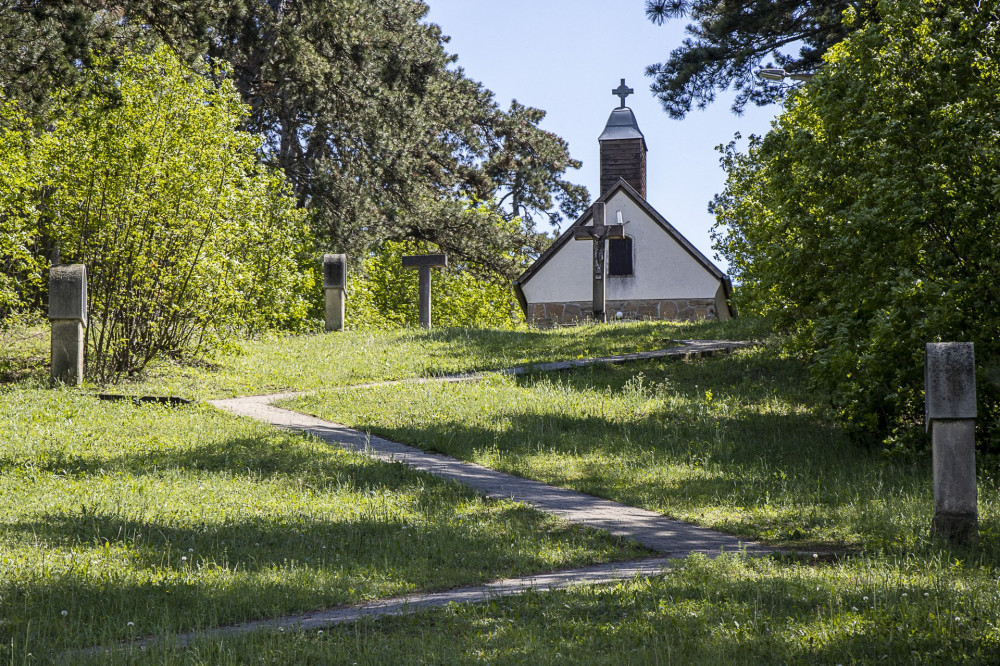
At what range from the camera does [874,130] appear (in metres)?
10.2

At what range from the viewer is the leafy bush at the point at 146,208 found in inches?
534

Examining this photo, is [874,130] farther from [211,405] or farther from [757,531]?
[211,405]

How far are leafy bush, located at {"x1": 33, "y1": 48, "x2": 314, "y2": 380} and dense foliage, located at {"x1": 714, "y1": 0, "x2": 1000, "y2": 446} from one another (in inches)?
330

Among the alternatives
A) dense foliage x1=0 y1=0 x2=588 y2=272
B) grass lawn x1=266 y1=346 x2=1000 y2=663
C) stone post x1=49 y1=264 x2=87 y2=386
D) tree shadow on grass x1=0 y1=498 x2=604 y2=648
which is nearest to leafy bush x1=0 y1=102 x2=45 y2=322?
stone post x1=49 y1=264 x2=87 y2=386

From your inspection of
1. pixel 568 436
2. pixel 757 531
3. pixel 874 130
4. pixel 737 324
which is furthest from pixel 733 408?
pixel 737 324

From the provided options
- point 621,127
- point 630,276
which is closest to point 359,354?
point 630,276

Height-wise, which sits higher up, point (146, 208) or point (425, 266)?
point (146, 208)

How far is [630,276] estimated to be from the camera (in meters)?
31.2

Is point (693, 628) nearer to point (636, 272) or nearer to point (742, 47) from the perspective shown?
point (742, 47)

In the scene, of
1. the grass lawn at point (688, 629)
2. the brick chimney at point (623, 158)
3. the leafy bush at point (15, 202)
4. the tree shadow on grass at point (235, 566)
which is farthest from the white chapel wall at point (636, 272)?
the grass lawn at point (688, 629)

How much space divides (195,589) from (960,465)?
5272 millimetres

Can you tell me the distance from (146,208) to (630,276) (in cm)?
1998

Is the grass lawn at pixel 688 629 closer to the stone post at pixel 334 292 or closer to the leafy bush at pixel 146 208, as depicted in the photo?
the leafy bush at pixel 146 208

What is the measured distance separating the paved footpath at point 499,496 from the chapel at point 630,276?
63.3 feet
